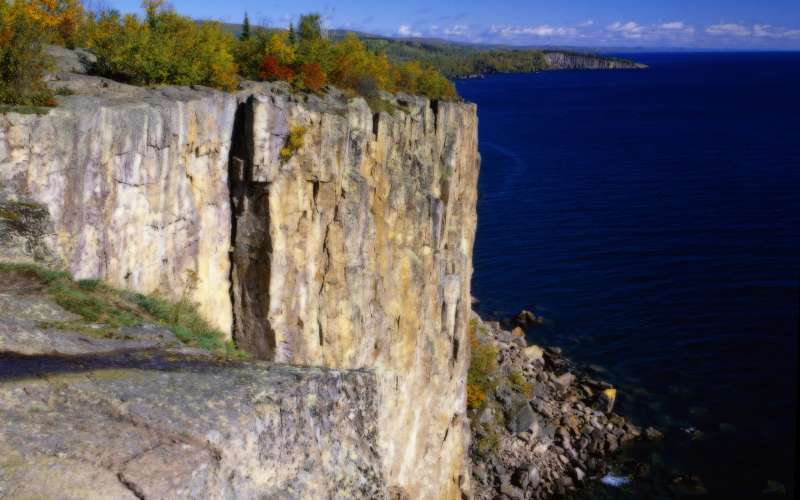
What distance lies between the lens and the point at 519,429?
1603 inches

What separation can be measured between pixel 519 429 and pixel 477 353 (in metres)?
5.04

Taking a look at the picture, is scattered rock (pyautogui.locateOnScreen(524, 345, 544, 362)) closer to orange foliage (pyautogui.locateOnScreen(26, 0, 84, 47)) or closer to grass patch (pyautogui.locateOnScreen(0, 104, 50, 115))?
orange foliage (pyautogui.locateOnScreen(26, 0, 84, 47))

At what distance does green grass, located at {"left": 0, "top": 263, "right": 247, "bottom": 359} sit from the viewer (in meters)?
12.5

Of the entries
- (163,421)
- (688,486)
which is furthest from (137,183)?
(688,486)

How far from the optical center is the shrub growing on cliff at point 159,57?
66.1ft

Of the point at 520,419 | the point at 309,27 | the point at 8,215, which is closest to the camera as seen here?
the point at 8,215

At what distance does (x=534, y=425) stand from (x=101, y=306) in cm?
3166

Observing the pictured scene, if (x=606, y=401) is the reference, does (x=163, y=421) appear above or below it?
above

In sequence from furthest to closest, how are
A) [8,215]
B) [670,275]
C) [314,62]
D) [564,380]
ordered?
[670,275]
[564,380]
[314,62]
[8,215]

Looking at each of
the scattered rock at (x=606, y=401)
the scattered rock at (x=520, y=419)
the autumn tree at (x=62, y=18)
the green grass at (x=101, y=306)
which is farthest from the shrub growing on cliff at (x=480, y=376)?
the autumn tree at (x=62, y=18)

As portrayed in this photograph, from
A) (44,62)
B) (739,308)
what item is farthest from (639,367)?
(44,62)

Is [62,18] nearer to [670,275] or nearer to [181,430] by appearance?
[181,430]

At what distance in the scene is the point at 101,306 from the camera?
13461mm

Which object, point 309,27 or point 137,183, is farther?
point 309,27
